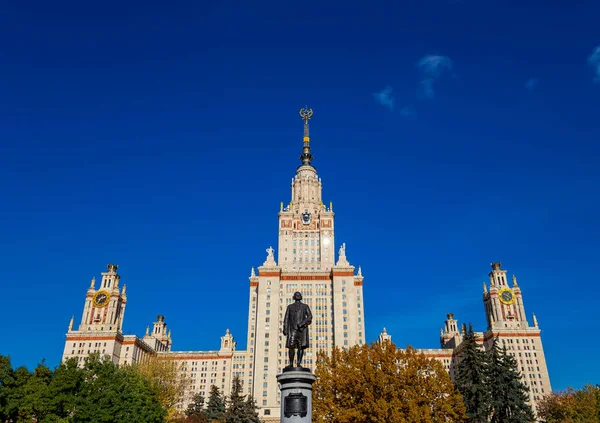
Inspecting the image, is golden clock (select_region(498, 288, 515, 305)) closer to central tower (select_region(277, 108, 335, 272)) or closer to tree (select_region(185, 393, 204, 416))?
central tower (select_region(277, 108, 335, 272))

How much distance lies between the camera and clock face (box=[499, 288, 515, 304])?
124 m

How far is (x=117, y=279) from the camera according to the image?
126312 millimetres

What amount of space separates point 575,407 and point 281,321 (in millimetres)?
73356

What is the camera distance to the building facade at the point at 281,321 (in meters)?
115

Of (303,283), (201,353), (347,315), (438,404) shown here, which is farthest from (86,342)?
(438,404)

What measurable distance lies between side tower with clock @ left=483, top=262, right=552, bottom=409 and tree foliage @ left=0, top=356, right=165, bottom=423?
3649 inches

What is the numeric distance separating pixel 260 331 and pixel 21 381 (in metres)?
73.4

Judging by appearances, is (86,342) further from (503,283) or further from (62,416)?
(503,283)

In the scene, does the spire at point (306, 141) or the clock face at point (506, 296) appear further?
the spire at point (306, 141)

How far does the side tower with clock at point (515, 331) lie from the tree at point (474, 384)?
236 ft

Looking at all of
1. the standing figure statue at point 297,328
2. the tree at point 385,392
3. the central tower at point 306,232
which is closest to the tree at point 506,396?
the tree at point 385,392

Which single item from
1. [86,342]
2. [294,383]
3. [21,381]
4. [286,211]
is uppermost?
[286,211]

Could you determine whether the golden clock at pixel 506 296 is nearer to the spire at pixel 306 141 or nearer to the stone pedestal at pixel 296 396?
the spire at pixel 306 141

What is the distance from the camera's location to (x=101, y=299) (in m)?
121
